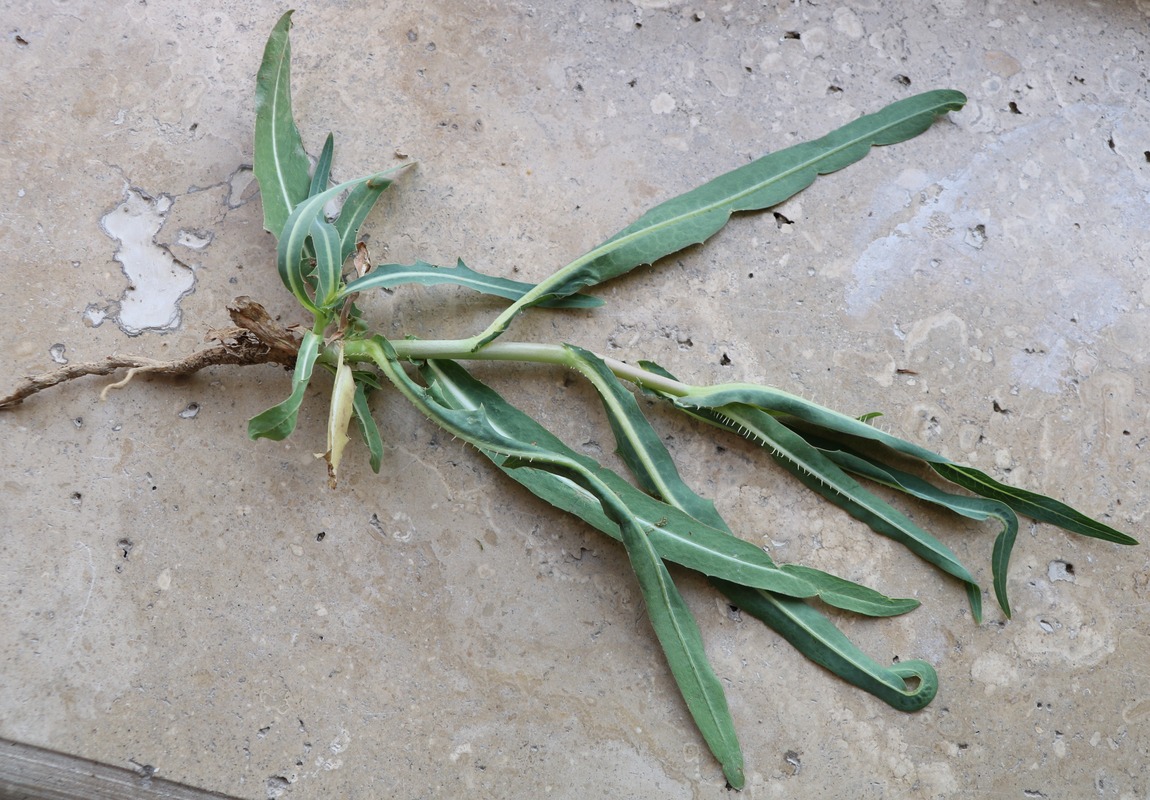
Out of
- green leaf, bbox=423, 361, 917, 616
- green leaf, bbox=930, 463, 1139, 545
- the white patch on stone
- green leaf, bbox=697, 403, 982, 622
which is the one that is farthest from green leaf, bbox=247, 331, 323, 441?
green leaf, bbox=930, 463, 1139, 545

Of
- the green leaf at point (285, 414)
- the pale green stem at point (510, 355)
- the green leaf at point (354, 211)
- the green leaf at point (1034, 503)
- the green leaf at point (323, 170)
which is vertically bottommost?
the green leaf at point (1034, 503)

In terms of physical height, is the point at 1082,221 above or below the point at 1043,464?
above

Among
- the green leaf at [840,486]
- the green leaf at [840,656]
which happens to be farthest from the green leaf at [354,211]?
the green leaf at [840,656]

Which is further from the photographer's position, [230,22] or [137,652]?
[230,22]

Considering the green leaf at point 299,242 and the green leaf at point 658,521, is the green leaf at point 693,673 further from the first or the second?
the green leaf at point 299,242

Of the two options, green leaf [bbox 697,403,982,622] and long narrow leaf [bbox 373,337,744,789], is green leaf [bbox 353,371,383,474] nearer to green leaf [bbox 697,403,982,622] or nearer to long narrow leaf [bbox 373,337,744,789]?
long narrow leaf [bbox 373,337,744,789]

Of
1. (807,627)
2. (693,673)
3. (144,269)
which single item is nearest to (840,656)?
(807,627)

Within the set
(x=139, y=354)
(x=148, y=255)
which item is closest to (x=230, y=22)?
(x=148, y=255)

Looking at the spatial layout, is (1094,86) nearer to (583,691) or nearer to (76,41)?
(583,691)
